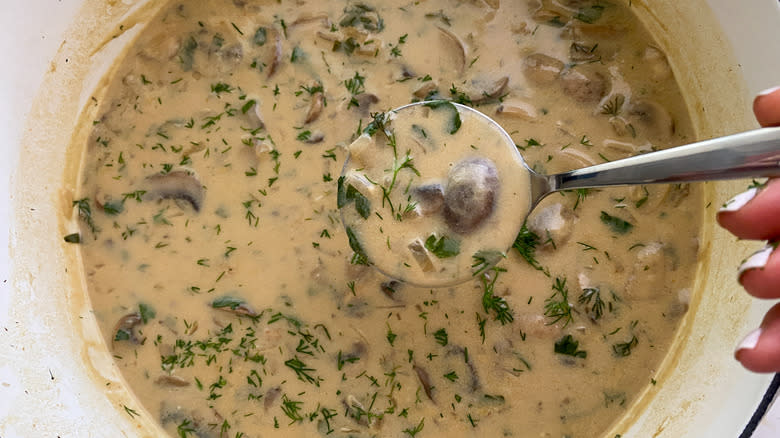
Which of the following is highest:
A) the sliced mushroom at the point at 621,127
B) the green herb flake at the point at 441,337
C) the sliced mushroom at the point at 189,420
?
the sliced mushroom at the point at 621,127

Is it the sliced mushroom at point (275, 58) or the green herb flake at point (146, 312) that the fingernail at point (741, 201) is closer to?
the sliced mushroom at point (275, 58)

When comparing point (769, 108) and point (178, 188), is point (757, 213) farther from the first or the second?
point (178, 188)

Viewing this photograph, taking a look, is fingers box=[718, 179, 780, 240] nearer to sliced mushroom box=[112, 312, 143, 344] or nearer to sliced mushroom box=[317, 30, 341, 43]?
sliced mushroom box=[317, 30, 341, 43]

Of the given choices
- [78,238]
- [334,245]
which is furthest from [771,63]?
[78,238]

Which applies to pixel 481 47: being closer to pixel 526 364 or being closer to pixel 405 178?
pixel 405 178

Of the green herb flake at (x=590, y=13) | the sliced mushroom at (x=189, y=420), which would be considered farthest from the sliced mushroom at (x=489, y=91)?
the sliced mushroom at (x=189, y=420)

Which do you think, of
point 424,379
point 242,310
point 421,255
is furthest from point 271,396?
point 421,255
